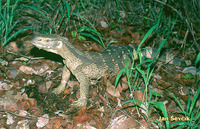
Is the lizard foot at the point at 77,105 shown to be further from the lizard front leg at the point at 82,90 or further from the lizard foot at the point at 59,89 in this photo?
the lizard foot at the point at 59,89

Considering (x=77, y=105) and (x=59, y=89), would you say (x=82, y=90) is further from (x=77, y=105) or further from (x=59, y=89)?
(x=59, y=89)

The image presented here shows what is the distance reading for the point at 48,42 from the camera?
3189 millimetres

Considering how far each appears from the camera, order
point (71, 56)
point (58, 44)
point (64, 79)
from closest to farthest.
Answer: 1. point (58, 44)
2. point (71, 56)
3. point (64, 79)

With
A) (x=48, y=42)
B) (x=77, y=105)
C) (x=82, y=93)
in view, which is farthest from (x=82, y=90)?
(x=48, y=42)

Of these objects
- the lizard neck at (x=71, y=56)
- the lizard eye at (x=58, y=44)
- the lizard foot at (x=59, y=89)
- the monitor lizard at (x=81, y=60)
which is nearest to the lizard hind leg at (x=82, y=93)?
the monitor lizard at (x=81, y=60)

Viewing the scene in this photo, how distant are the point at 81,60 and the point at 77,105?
80cm

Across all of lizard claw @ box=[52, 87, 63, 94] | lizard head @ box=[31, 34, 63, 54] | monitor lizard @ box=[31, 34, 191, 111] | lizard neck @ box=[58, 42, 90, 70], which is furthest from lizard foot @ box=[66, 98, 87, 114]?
lizard head @ box=[31, 34, 63, 54]

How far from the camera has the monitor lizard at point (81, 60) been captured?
3.21 m

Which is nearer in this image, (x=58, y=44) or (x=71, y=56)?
(x=58, y=44)

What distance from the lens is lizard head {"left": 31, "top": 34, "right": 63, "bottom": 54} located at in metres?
3.15

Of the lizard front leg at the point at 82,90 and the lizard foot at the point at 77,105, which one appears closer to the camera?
the lizard foot at the point at 77,105

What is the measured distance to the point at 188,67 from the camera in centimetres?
444

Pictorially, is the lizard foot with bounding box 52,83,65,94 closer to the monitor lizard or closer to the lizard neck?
the monitor lizard

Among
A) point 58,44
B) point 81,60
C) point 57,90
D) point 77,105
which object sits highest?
point 58,44
